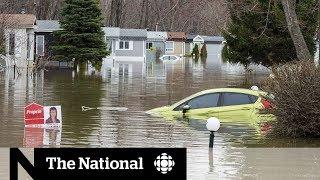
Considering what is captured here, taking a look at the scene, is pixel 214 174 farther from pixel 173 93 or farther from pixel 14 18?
pixel 14 18

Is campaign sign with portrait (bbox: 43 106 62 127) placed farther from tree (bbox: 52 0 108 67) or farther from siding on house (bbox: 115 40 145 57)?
siding on house (bbox: 115 40 145 57)

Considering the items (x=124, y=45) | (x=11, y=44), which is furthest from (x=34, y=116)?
(x=124, y=45)

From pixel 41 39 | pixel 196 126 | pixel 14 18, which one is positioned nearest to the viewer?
pixel 196 126

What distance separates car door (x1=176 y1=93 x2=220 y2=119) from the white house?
28.9 metres

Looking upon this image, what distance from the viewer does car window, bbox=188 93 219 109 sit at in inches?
812

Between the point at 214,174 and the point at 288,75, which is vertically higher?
the point at 288,75

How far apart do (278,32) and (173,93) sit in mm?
9594

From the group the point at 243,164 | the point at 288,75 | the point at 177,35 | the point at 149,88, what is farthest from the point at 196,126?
the point at 177,35

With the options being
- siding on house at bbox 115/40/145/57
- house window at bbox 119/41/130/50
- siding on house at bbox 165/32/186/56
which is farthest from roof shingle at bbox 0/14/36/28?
siding on house at bbox 165/32/186/56

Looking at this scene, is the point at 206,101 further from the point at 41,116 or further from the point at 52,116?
the point at 41,116

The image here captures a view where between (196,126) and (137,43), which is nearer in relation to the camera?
(196,126)

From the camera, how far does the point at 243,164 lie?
39.4ft

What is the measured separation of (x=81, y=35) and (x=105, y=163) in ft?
160

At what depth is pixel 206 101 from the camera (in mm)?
20750
